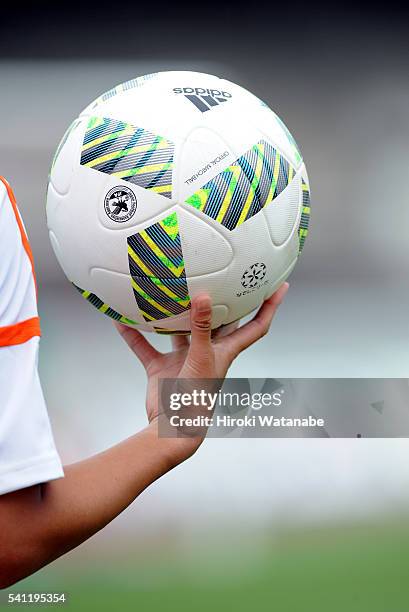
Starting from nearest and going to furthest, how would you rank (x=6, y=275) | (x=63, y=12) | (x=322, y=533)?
1. (x=6, y=275)
2. (x=322, y=533)
3. (x=63, y=12)

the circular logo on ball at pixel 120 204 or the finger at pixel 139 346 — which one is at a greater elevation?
the circular logo on ball at pixel 120 204

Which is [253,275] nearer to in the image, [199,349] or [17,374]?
[199,349]

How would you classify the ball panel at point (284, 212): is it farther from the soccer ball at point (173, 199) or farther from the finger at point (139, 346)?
the finger at point (139, 346)

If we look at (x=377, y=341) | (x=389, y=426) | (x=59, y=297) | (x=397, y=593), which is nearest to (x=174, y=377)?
(x=397, y=593)

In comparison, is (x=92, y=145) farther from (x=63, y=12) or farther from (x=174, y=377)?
(x=63, y=12)

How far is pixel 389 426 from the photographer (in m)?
3.64

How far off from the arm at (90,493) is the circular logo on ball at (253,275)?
122 mm

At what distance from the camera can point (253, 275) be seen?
3.68ft

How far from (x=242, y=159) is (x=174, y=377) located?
34 centimetres

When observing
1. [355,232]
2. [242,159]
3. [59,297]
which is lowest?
[242,159]

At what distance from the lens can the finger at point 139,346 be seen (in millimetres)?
1195
